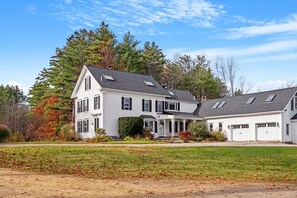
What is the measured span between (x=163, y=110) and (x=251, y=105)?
968 cm

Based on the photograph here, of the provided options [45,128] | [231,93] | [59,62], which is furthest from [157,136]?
[231,93]

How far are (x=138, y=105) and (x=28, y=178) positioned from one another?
28020 millimetres

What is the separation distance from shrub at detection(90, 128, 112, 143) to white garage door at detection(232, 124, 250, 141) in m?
14.2

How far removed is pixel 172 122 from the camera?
40312 mm

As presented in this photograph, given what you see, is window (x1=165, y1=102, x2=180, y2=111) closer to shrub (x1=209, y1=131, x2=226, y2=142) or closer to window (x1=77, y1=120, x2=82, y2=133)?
shrub (x1=209, y1=131, x2=226, y2=142)

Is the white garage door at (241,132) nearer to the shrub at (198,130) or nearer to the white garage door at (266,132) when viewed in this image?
the white garage door at (266,132)

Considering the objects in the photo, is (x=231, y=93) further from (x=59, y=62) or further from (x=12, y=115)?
(x=12, y=115)

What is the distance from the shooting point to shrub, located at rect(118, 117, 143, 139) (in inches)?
1404

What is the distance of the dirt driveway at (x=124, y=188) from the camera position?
346 inches

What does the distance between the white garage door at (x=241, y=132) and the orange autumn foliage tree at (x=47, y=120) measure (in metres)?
22.1

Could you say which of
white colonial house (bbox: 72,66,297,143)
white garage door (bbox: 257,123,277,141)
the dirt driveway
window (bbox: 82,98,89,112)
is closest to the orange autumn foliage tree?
white colonial house (bbox: 72,66,297,143)

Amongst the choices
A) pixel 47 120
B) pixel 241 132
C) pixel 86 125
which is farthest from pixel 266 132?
pixel 47 120

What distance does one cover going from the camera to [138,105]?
3909 cm

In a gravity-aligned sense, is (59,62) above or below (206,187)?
above
